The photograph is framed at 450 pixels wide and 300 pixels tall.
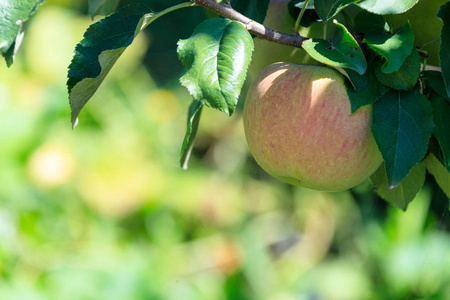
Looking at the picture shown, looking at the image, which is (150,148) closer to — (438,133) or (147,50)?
(147,50)

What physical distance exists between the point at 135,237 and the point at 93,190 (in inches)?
8.5

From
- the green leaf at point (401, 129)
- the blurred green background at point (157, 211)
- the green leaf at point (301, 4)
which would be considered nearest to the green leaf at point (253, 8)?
the green leaf at point (301, 4)

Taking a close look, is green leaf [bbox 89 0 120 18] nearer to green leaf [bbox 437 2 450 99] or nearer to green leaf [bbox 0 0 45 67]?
green leaf [bbox 0 0 45 67]

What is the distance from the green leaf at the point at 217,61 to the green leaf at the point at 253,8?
0.31 ft

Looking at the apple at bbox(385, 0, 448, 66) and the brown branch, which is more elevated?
the brown branch

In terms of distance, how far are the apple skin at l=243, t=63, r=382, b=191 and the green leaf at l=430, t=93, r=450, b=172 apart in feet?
0.18

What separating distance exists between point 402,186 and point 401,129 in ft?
0.43

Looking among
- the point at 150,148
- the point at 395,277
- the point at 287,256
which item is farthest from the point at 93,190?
the point at 395,277

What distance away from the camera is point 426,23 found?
1.59 feet

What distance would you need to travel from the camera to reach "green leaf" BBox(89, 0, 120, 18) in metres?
0.63

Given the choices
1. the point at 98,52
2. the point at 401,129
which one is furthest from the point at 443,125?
the point at 98,52

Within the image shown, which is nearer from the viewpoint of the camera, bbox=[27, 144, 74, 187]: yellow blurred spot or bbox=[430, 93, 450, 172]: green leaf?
bbox=[430, 93, 450, 172]: green leaf

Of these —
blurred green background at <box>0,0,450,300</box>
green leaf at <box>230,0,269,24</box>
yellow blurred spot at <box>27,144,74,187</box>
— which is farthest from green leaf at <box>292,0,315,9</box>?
yellow blurred spot at <box>27,144,74,187</box>

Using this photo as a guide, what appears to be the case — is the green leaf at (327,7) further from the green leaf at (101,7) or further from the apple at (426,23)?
the green leaf at (101,7)
